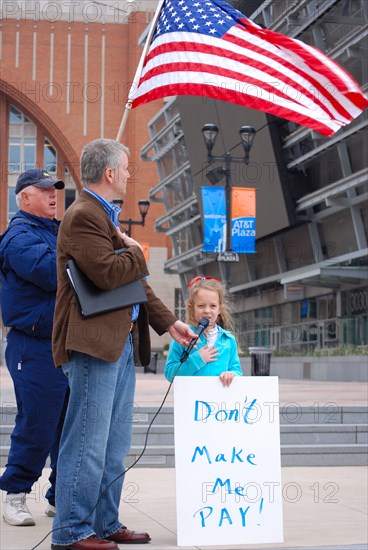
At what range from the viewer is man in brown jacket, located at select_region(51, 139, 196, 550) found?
515cm

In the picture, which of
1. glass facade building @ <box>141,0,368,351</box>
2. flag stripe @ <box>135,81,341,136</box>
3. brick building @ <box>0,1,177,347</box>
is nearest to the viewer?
flag stripe @ <box>135,81,341,136</box>

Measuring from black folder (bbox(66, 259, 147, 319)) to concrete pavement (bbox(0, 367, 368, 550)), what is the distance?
1.45 m

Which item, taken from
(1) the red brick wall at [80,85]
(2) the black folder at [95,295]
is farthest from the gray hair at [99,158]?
(1) the red brick wall at [80,85]

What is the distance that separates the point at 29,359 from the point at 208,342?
3.85 ft

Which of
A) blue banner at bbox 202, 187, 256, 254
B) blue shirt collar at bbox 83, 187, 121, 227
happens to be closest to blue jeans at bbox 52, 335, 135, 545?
blue shirt collar at bbox 83, 187, 121, 227

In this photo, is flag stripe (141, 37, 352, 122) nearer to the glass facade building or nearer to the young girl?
the young girl

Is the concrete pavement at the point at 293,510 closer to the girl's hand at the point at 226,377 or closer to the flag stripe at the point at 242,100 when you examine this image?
the girl's hand at the point at 226,377

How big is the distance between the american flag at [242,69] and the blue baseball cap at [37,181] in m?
2.33

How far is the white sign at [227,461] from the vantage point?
5.58 m

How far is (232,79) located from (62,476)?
5225mm

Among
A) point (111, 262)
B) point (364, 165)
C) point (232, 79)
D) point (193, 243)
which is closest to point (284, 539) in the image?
point (111, 262)

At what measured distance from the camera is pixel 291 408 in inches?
457

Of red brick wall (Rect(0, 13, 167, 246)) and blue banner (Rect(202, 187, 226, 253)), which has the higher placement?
red brick wall (Rect(0, 13, 167, 246))

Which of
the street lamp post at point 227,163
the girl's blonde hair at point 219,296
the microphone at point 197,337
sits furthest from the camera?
the street lamp post at point 227,163
